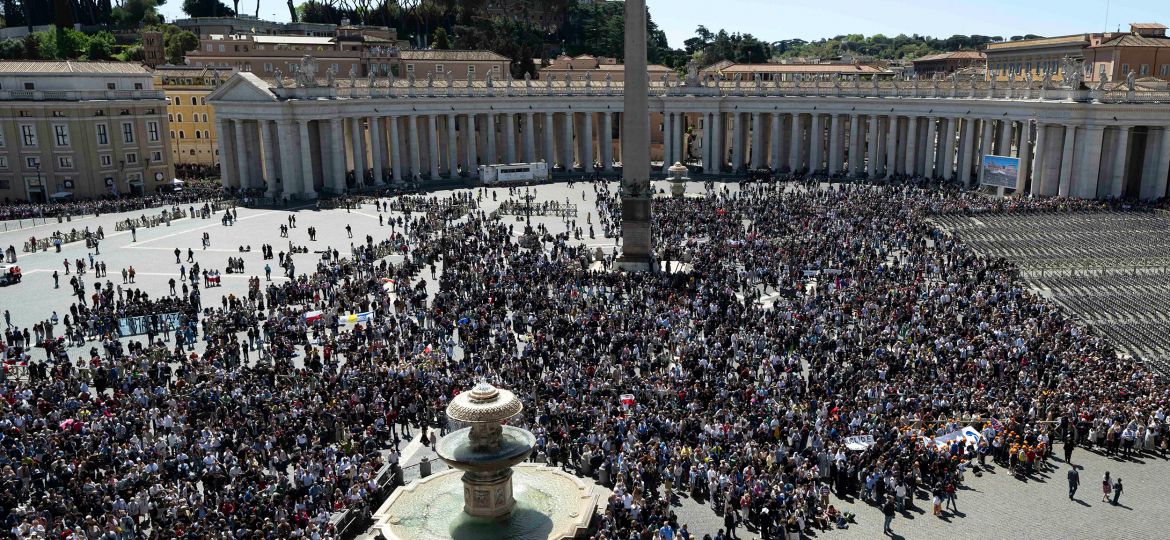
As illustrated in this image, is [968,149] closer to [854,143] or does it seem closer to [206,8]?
[854,143]

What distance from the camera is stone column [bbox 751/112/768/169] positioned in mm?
89625

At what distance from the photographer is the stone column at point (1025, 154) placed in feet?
220

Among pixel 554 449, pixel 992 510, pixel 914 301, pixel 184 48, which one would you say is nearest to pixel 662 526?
pixel 554 449

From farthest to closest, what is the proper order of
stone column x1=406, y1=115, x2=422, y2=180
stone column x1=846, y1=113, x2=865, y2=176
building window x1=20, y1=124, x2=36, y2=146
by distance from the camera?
1. stone column x1=846, y1=113, x2=865, y2=176
2. stone column x1=406, y1=115, x2=422, y2=180
3. building window x1=20, y1=124, x2=36, y2=146

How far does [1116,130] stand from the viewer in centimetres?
6369

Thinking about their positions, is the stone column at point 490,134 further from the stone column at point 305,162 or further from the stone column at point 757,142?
the stone column at point 757,142

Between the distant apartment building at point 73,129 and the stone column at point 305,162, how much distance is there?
14.8 metres

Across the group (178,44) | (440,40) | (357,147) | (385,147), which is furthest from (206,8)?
(357,147)

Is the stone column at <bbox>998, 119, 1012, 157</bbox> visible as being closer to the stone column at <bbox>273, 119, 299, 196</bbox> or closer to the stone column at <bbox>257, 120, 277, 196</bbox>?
the stone column at <bbox>273, 119, 299, 196</bbox>

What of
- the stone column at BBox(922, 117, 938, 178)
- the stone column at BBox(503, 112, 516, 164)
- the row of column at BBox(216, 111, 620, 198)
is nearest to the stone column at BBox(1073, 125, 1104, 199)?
the stone column at BBox(922, 117, 938, 178)

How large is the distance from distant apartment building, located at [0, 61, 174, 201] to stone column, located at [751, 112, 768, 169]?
54155 mm

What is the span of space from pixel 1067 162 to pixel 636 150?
36435mm

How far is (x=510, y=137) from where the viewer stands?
285ft

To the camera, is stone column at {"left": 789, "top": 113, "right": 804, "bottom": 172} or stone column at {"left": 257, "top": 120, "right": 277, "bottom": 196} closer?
stone column at {"left": 257, "top": 120, "right": 277, "bottom": 196}
